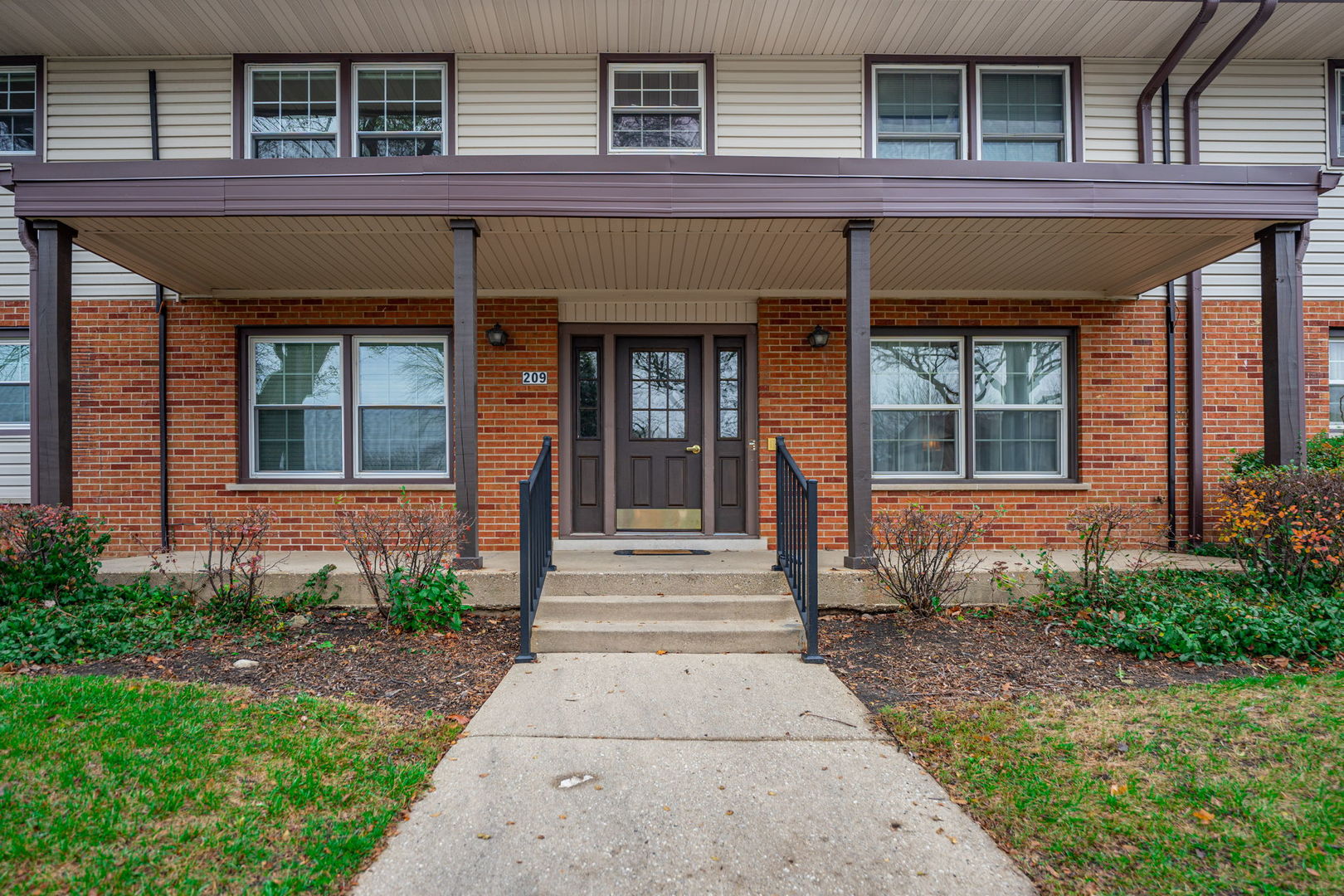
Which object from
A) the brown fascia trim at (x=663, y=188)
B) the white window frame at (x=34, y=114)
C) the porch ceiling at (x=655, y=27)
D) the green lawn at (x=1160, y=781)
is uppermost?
the porch ceiling at (x=655, y=27)

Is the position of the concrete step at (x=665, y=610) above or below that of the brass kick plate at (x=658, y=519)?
below

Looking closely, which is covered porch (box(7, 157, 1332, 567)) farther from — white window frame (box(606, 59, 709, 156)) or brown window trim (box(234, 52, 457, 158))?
brown window trim (box(234, 52, 457, 158))

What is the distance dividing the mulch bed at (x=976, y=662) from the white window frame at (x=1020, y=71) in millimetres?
4526

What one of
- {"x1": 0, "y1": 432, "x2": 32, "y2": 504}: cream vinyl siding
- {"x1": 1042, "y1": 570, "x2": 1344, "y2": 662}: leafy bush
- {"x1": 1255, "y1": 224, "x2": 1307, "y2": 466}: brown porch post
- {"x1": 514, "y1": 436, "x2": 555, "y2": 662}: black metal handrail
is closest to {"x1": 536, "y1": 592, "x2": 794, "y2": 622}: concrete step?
{"x1": 514, "y1": 436, "x2": 555, "y2": 662}: black metal handrail

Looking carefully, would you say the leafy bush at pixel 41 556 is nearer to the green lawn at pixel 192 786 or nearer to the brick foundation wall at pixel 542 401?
the green lawn at pixel 192 786

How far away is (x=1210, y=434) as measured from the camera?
6344 millimetres

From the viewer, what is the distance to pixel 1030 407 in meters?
6.55

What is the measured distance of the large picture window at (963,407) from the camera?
6.59 m

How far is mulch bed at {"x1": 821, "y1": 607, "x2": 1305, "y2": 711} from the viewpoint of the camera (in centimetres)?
358

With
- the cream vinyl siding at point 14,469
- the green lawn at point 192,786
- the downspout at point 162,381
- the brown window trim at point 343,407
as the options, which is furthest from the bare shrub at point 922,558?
the cream vinyl siding at point 14,469

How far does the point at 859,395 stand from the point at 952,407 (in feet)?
7.75

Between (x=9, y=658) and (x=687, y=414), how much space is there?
16.6ft

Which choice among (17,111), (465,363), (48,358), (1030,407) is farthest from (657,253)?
(17,111)

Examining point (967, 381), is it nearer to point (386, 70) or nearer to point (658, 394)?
point (658, 394)
